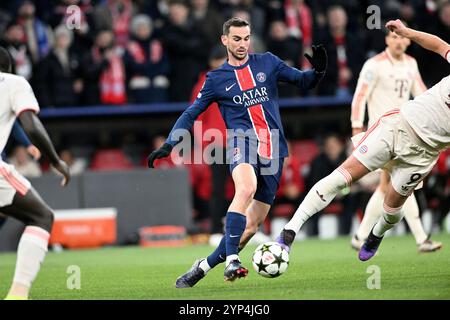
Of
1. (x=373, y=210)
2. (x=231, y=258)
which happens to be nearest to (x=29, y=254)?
(x=231, y=258)

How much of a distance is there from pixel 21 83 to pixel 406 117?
Result: 331 cm

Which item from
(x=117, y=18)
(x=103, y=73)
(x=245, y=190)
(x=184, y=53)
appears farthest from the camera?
(x=117, y=18)

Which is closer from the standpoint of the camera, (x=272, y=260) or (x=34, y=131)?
(x=34, y=131)

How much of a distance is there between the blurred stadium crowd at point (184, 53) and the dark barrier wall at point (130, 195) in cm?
63

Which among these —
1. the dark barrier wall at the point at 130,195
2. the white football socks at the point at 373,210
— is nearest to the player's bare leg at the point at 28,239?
the white football socks at the point at 373,210

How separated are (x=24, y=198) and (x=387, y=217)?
3484 mm

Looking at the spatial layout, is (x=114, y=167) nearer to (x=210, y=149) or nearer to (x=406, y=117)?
(x=210, y=149)

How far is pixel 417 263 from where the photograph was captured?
10539 millimetres

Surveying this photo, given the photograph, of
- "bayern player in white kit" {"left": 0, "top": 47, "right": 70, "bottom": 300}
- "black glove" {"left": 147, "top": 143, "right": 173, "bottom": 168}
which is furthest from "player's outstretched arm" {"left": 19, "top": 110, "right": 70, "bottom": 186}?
"black glove" {"left": 147, "top": 143, "right": 173, "bottom": 168}

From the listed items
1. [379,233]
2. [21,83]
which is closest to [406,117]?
[379,233]

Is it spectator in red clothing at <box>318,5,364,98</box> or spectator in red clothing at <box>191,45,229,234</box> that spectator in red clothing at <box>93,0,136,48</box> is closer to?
spectator in red clothing at <box>318,5,364,98</box>

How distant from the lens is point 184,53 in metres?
18.0

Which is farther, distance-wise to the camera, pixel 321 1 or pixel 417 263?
pixel 321 1

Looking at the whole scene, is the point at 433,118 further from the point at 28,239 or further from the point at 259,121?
the point at 28,239
